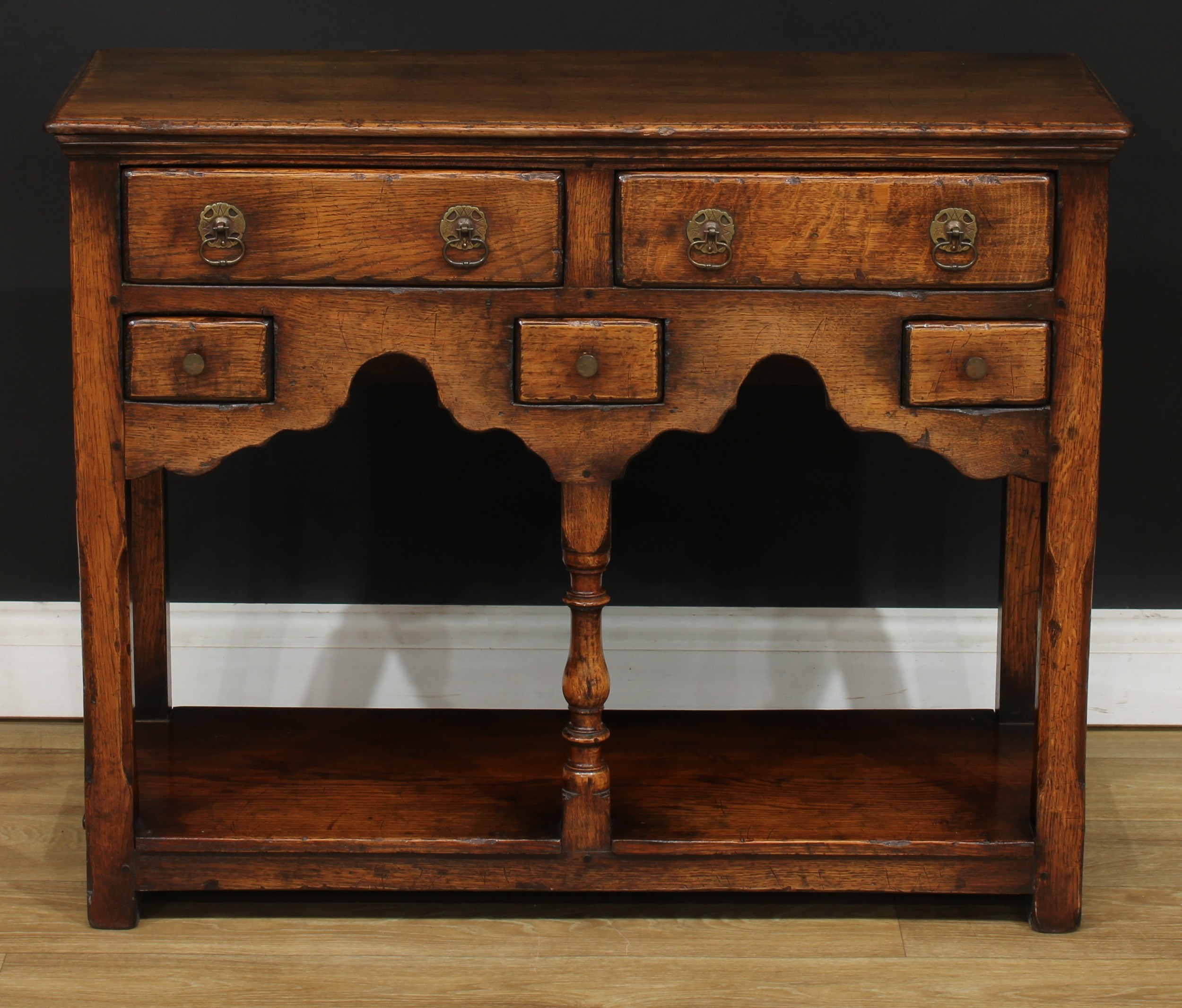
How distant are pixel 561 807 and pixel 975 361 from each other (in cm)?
91

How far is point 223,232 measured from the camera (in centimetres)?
187

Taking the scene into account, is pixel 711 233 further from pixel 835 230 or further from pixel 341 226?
pixel 341 226

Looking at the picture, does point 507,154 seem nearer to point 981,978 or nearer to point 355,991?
point 355,991

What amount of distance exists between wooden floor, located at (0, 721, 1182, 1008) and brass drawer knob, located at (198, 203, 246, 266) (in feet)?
3.25

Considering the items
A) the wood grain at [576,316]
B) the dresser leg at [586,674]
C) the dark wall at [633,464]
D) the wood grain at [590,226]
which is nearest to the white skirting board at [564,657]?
the dark wall at [633,464]

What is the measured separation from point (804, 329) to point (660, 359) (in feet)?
0.66

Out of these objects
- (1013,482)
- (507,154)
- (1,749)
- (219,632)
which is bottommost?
(1,749)

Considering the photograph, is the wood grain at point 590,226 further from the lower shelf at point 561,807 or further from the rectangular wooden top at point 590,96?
the lower shelf at point 561,807

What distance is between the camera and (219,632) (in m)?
2.83

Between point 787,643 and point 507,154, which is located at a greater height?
point 507,154

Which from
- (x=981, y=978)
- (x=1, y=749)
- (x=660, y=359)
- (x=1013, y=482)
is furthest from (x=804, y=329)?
(x=1, y=749)

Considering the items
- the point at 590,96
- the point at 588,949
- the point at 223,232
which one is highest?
the point at 590,96

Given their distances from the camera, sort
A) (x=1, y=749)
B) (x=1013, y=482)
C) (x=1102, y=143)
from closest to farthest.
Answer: (x=1102, y=143) < (x=1013, y=482) < (x=1, y=749)

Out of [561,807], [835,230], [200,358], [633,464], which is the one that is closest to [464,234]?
[200,358]
